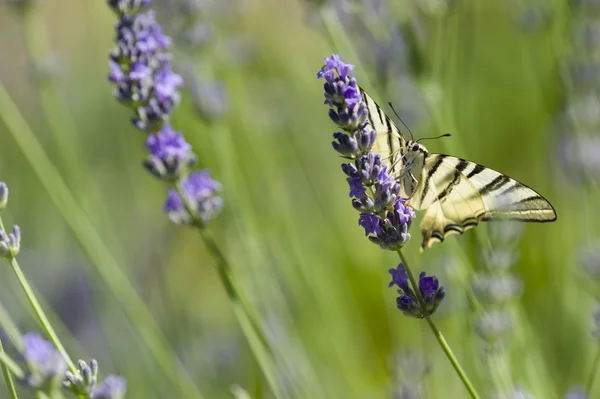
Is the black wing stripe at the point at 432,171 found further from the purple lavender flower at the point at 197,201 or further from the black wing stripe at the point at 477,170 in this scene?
the purple lavender flower at the point at 197,201

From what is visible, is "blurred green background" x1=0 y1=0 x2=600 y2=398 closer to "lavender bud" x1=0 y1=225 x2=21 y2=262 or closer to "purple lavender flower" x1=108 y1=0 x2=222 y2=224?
"purple lavender flower" x1=108 y1=0 x2=222 y2=224

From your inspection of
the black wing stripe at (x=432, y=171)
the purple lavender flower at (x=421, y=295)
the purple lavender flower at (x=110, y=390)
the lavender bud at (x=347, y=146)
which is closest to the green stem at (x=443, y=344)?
the purple lavender flower at (x=421, y=295)

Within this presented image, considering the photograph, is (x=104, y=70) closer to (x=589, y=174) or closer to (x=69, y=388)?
(x=589, y=174)

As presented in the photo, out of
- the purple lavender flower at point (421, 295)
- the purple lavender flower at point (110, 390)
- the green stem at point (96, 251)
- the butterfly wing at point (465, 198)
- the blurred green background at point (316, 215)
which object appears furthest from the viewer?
the blurred green background at point (316, 215)

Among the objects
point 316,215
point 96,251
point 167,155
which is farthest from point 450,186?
point 316,215

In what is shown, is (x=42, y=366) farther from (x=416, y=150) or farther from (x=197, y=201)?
(x=416, y=150)

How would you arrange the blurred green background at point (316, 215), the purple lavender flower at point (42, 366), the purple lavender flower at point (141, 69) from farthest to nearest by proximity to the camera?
the blurred green background at point (316, 215), the purple lavender flower at point (141, 69), the purple lavender flower at point (42, 366)
